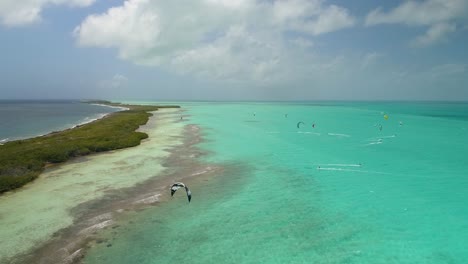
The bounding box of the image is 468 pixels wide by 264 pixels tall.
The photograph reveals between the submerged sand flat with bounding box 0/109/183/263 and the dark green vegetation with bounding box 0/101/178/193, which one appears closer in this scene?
the submerged sand flat with bounding box 0/109/183/263

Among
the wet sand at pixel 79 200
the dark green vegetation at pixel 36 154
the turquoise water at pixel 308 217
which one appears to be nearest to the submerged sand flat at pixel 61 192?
the wet sand at pixel 79 200

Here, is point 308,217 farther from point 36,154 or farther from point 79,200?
point 36,154

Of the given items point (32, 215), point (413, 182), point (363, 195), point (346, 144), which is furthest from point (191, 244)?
point (346, 144)

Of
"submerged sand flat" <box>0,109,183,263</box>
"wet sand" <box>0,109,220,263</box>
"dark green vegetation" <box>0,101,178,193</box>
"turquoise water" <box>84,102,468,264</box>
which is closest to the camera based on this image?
"turquoise water" <box>84,102,468,264</box>

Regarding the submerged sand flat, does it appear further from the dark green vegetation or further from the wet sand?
the dark green vegetation

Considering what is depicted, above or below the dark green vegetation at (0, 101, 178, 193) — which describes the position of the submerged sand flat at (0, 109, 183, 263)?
below

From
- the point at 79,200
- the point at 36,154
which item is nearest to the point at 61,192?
the point at 79,200

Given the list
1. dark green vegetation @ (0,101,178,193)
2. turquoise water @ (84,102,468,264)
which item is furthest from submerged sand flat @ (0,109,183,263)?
turquoise water @ (84,102,468,264)

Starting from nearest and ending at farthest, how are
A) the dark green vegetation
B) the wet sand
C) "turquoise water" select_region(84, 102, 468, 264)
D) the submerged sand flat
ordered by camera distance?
1. "turquoise water" select_region(84, 102, 468, 264)
2. the wet sand
3. the submerged sand flat
4. the dark green vegetation
